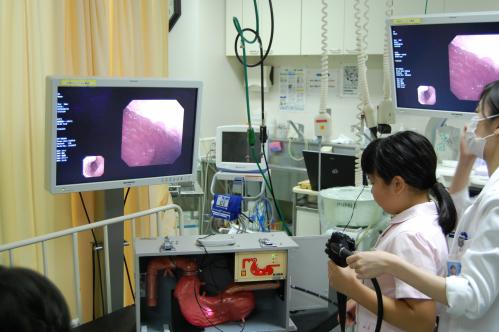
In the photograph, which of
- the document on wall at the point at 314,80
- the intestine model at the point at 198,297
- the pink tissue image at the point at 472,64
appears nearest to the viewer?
the intestine model at the point at 198,297

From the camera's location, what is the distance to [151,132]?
198 centimetres

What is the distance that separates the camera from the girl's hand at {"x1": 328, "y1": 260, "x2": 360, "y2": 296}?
138 centimetres

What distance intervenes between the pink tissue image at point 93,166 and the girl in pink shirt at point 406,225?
0.90 m

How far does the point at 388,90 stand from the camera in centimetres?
262

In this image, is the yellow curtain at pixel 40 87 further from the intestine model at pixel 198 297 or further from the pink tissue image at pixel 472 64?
the pink tissue image at pixel 472 64

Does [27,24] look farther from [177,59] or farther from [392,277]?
[177,59]

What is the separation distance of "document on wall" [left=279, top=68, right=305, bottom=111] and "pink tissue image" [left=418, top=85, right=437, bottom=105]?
2.42 m

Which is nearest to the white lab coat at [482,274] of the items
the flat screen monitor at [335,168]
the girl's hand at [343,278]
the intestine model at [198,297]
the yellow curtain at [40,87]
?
the girl's hand at [343,278]

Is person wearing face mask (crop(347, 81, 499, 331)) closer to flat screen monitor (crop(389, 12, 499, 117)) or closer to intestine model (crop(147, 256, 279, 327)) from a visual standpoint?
intestine model (crop(147, 256, 279, 327))

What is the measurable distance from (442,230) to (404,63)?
4.29 ft

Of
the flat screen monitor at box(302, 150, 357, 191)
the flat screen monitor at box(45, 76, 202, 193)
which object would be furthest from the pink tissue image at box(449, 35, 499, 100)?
the flat screen monitor at box(45, 76, 202, 193)

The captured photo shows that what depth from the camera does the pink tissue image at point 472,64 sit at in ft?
7.35

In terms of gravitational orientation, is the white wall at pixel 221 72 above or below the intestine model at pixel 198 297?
above

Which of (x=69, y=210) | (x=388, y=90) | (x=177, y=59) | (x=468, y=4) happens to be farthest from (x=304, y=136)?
(x=69, y=210)
